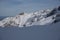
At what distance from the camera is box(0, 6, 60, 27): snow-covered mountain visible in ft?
5.57

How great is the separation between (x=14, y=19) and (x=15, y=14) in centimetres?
8

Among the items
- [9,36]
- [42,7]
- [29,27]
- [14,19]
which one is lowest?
[9,36]

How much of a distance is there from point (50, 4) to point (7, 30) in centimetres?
74

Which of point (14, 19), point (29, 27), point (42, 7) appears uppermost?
point (42, 7)

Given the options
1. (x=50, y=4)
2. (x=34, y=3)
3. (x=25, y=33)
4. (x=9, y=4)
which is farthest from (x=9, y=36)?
(x=50, y=4)

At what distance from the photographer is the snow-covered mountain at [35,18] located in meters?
1.70

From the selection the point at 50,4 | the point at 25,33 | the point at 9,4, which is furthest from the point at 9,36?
the point at 50,4

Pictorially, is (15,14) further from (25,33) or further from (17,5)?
(25,33)

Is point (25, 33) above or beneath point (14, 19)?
beneath

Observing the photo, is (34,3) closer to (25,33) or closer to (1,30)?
(25,33)

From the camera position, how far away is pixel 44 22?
5.62 feet

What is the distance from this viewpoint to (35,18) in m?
1.71

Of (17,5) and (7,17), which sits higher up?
(17,5)

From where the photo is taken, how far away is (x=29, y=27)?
1.76 metres
